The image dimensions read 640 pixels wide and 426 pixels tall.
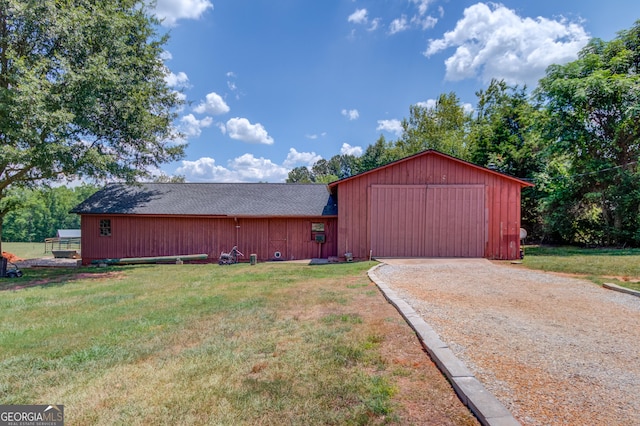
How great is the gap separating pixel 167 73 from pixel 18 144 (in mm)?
6525

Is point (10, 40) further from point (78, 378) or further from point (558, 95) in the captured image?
point (558, 95)

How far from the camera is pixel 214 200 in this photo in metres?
15.7

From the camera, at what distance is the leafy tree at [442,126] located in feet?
89.3

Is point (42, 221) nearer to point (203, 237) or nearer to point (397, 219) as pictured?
point (203, 237)

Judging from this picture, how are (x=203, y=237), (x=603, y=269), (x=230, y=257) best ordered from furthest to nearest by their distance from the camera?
(x=203, y=237)
(x=230, y=257)
(x=603, y=269)

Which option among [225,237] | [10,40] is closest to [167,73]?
[10,40]

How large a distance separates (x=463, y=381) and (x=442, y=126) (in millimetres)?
29029

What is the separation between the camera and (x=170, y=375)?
308 centimetres

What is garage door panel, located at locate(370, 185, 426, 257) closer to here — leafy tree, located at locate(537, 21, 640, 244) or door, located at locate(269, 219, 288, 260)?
door, located at locate(269, 219, 288, 260)

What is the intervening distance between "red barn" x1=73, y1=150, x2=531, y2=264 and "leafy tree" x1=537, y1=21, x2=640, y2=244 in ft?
23.5

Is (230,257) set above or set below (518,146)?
below

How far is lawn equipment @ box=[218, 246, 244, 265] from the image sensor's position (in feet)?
43.2

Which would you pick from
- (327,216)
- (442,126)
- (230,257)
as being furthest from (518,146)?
(230,257)

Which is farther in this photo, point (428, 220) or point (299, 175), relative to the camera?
point (299, 175)
